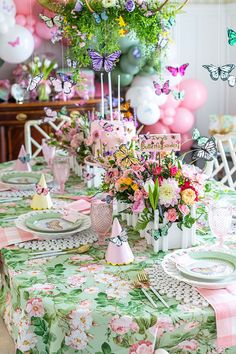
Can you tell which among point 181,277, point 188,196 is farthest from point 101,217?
point 181,277

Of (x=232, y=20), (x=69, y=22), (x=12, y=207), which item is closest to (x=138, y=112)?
(x=232, y=20)

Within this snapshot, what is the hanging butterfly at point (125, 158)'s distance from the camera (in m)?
2.24

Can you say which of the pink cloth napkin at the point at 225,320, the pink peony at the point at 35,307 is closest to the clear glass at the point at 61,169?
the pink peony at the point at 35,307

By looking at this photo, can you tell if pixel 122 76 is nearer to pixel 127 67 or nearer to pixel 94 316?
pixel 127 67

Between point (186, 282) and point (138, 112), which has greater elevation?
point (138, 112)

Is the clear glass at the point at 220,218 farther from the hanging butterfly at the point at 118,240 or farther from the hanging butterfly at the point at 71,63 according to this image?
the hanging butterfly at the point at 71,63

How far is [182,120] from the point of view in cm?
529

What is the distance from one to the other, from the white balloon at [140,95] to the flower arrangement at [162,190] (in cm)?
295

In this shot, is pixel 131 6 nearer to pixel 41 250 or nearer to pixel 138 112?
pixel 41 250

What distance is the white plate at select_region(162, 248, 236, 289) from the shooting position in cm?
173

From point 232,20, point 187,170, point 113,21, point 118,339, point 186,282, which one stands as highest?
point 232,20

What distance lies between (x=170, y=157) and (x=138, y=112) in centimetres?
295

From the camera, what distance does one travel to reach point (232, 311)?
1646mm

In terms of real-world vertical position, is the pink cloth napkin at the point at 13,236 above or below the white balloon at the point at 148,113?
below
